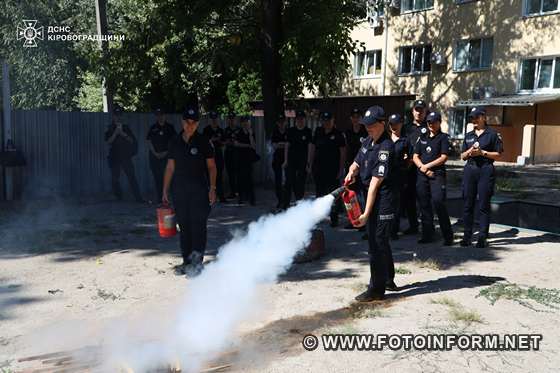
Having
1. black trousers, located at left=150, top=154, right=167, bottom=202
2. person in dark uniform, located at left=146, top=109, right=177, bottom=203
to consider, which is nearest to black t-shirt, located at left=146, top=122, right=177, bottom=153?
person in dark uniform, located at left=146, top=109, right=177, bottom=203

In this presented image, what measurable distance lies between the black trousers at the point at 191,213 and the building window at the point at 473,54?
77.9 ft

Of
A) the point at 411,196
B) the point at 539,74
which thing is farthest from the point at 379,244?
the point at 539,74

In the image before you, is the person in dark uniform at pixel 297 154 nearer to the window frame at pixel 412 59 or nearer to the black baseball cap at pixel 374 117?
the black baseball cap at pixel 374 117

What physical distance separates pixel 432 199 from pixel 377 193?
285 centimetres

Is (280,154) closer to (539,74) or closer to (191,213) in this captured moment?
(191,213)

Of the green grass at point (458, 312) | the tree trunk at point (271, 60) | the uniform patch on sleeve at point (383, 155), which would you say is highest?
the tree trunk at point (271, 60)

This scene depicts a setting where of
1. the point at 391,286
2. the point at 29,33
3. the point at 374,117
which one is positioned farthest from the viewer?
the point at 29,33

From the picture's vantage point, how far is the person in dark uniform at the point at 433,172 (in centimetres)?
784

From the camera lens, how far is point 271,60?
13.4 m

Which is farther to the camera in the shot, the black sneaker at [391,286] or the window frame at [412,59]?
the window frame at [412,59]

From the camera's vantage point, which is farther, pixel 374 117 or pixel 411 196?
pixel 411 196

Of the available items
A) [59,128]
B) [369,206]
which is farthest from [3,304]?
[59,128]

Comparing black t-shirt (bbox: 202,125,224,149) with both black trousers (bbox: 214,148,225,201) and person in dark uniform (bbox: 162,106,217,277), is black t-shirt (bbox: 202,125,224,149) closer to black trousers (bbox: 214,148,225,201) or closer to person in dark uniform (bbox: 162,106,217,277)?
black trousers (bbox: 214,148,225,201)

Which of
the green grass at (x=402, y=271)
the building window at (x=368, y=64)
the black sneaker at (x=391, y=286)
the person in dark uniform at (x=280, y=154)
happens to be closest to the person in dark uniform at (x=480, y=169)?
the green grass at (x=402, y=271)
